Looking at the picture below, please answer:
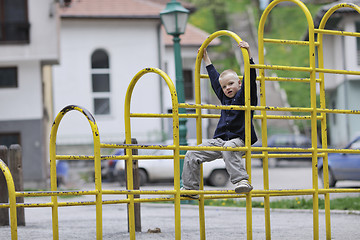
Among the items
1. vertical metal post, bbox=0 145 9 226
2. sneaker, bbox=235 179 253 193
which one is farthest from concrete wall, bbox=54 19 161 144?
sneaker, bbox=235 179 253 193

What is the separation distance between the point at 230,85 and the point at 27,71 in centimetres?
2126

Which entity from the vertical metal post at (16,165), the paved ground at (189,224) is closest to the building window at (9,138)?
the paved ground at (189,224)

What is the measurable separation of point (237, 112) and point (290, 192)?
39.5 inches

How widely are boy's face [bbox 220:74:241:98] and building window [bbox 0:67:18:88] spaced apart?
21413 mm

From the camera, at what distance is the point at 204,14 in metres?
63.9

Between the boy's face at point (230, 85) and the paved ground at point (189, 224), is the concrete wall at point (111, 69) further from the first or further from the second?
the boy's face at point (230, 85)

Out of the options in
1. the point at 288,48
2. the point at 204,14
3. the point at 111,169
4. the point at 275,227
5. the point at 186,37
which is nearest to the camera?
the point at 275,227

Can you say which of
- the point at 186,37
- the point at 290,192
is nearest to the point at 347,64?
the point at 186,37

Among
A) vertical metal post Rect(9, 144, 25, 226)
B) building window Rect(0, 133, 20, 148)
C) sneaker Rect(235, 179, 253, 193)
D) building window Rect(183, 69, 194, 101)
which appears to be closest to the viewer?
sneaker Rect(235, 179, 253, 193)

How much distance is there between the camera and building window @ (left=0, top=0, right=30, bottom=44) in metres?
26.5

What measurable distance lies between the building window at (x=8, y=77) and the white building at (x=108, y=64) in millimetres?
7824

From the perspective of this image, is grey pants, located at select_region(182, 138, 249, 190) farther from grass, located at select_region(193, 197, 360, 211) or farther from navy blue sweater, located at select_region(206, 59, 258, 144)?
grass, located at select_region(193, 197, 360, 211)

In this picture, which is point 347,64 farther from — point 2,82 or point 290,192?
point 290,192

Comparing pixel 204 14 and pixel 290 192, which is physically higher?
pixel 204 14
